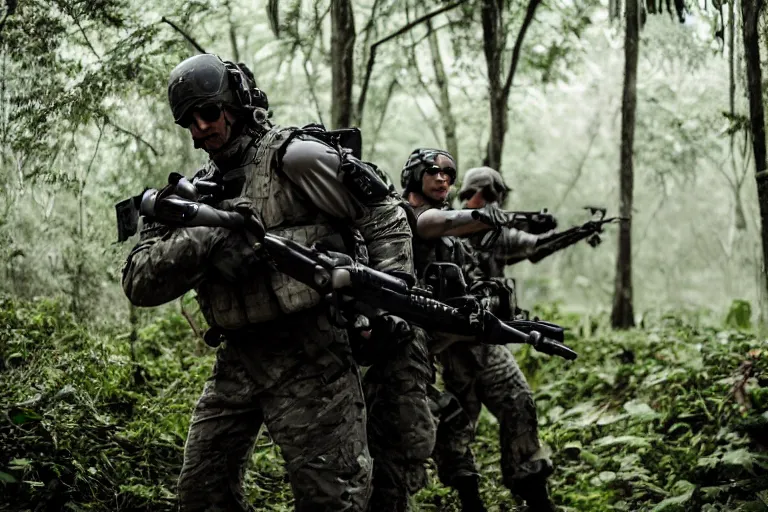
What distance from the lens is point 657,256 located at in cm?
2269

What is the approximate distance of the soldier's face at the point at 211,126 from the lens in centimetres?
323

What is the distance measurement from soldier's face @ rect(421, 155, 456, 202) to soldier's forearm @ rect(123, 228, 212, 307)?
77.9 inches

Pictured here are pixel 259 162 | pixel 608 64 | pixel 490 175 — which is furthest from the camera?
pixel 608 64

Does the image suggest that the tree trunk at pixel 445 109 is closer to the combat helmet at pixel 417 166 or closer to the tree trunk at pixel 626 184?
the tree trunk at pixel 626 184

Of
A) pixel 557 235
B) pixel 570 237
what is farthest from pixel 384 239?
pixel 570 237

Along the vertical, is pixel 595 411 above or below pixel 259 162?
below

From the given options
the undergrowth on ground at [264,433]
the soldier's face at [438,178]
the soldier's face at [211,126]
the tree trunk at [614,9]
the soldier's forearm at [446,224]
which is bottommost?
the undergrowth on ground at [264,433]

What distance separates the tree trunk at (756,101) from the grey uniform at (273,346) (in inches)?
89.4

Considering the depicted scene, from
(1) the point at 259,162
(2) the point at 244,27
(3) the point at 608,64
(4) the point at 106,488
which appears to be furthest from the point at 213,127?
(3) the point at 608,64

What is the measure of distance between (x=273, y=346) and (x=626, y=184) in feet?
22.3

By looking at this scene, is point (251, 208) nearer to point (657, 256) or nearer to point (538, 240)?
point (538, 240)

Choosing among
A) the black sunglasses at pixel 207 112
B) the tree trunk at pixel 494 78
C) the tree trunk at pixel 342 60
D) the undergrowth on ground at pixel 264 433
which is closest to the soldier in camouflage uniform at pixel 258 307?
the black sunglasses at pixel 207 112

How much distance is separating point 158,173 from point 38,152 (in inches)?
54.5

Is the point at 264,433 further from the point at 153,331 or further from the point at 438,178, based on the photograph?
the point at 438,178
